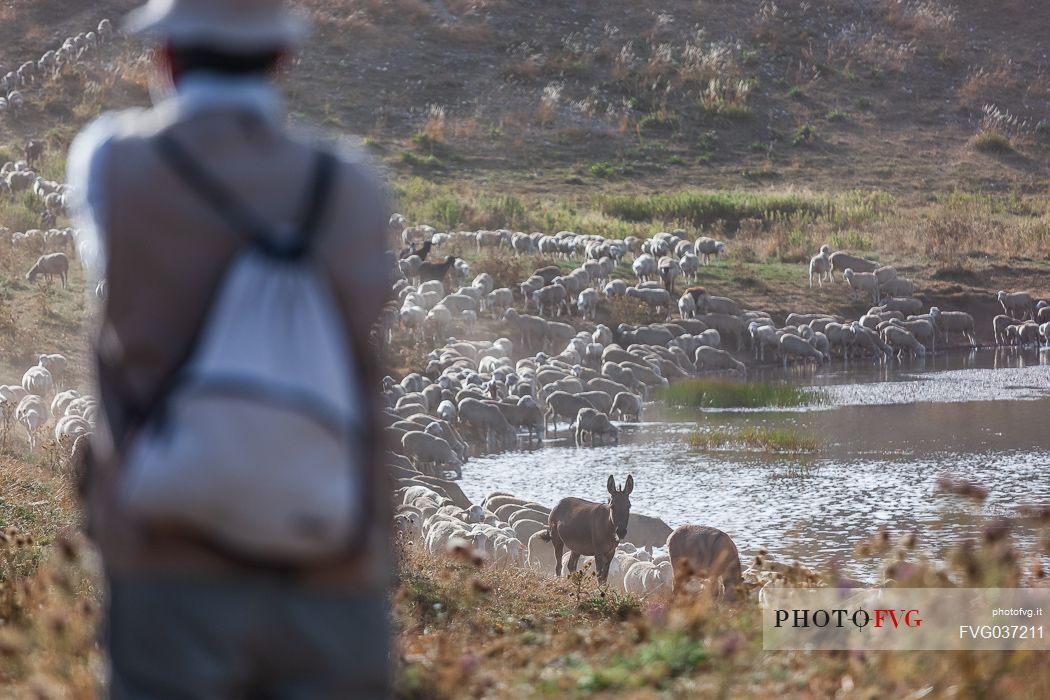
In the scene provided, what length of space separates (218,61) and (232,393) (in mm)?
687

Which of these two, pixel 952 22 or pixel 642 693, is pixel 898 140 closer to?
pixel 952 22

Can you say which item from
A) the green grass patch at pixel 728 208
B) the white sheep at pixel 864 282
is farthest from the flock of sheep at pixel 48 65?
the white sheep at pixel 864 282

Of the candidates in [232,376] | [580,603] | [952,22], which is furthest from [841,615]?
[952,22]

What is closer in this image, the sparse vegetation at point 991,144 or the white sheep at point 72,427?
the white sheep at point 72,427

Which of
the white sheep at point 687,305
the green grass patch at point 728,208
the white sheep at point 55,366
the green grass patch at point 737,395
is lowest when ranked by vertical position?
the green grass patch at point 737,395

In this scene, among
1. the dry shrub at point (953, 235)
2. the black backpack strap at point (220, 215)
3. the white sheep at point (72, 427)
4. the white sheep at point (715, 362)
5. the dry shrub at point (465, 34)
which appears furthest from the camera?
the dry shrub at point (465, 34)

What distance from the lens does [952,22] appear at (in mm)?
58312

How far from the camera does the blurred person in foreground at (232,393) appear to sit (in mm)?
2373

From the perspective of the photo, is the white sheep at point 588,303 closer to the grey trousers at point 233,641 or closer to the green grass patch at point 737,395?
the green grass patch at point 737,395

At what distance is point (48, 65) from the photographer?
141 ft

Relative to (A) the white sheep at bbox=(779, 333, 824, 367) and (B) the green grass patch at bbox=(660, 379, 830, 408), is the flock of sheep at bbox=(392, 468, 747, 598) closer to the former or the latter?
(B) the green grass patch at bbox=(660, 379, 830, 408)

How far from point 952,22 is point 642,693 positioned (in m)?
58.6

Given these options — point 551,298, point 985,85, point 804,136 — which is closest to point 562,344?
point 551,298

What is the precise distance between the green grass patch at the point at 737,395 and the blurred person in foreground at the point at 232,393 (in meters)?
19.4
